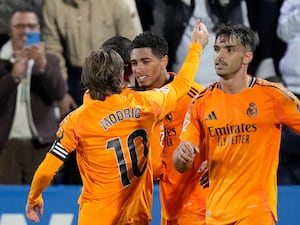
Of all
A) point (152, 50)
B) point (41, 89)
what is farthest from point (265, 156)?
point (41, 89)

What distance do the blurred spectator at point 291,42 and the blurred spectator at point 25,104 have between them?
77.7 inches

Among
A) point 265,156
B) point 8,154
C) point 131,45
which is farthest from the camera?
point 8,154

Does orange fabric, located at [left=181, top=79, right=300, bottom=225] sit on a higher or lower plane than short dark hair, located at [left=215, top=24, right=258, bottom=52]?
lower

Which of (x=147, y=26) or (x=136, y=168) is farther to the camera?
(x=147, y=26)

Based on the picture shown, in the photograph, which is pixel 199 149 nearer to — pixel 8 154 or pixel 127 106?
pixel 127 106

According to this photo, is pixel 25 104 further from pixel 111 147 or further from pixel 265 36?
pixel 111 147

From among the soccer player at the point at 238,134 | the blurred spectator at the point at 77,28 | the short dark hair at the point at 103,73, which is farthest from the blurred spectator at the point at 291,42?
the short dark hair at the point at 103,73

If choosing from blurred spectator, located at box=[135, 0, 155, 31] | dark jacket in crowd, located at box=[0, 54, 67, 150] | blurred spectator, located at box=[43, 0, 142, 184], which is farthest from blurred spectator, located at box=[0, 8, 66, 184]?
blurred spectator, located at box=[135, 0, 155, 31]

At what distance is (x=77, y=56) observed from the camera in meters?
8.50

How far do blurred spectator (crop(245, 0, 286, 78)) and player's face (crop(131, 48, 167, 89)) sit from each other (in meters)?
2.22

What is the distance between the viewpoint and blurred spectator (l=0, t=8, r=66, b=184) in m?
8.32

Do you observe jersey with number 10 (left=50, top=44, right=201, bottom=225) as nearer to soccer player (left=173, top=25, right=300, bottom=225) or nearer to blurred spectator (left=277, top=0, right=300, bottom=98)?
soccer player (left=173, top=25, right=300, bottom=225)

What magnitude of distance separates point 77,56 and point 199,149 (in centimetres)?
266

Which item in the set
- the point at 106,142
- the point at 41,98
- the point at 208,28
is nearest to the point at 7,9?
the point at 41,98
